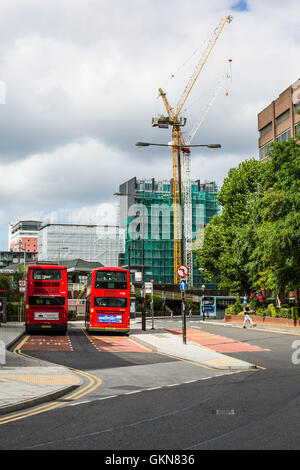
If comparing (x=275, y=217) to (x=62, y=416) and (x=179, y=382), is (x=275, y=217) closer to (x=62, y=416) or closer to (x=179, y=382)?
(x=179, y=382)

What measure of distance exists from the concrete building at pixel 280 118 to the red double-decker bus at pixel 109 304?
2774cm

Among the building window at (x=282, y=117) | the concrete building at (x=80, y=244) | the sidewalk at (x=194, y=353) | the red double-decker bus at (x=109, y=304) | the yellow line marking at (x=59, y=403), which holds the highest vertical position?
the building window at (x=282, y=117)

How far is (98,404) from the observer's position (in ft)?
34.9

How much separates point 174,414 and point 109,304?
75.3ft

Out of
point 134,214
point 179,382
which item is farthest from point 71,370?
point 134,214

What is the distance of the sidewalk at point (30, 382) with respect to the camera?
10.5 m

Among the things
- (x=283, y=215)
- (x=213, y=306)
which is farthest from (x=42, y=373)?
(x=213, y=306)

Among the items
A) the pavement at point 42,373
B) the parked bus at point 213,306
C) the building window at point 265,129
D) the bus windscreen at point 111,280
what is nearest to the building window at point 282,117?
the building window at point 265,129

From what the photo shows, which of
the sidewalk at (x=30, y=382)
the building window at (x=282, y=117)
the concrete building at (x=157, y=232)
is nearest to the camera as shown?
the sidewalk at (x=30, y=382)

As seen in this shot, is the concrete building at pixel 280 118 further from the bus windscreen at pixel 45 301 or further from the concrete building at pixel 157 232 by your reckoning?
the concrete building at pixel 157 232

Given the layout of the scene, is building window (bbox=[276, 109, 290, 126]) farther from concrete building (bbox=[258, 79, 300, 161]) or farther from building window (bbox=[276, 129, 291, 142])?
building window (bbox=[276, 129, 291, 142])

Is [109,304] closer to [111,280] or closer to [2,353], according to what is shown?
[111,280]

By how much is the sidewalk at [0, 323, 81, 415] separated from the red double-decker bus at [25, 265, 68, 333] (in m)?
13.2

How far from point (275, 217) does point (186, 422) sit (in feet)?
88.2
